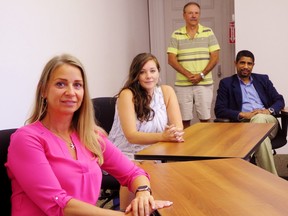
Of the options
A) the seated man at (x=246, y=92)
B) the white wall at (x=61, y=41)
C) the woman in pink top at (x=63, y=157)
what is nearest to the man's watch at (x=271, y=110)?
the seated man at (x=246, y=92)

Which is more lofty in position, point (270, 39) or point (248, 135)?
point (270, 39)

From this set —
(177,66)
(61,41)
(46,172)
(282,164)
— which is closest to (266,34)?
(177,66)

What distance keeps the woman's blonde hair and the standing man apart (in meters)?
2.96

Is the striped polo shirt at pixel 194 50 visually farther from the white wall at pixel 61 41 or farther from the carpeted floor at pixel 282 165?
the carpeted floor at pixel 282 165

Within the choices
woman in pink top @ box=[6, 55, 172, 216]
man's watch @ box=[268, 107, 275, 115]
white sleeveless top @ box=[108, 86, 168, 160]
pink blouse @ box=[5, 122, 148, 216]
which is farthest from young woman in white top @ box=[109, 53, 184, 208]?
man's watch @ box=[268, 107, 275, 115]

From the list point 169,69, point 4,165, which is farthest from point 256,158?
point 169,69

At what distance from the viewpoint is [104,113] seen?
3.06m

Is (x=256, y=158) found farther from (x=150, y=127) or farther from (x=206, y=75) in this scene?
(x=206, y=75)

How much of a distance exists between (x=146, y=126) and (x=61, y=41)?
1279 millimetres

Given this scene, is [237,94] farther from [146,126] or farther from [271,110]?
[146,126]

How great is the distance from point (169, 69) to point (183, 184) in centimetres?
458

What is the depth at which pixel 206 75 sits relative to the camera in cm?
458

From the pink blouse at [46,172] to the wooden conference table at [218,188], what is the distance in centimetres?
28

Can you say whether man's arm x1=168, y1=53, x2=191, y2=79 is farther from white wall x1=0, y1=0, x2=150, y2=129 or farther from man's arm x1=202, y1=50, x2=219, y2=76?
white wall x1=0, y1=0, x2=150, y2=129
